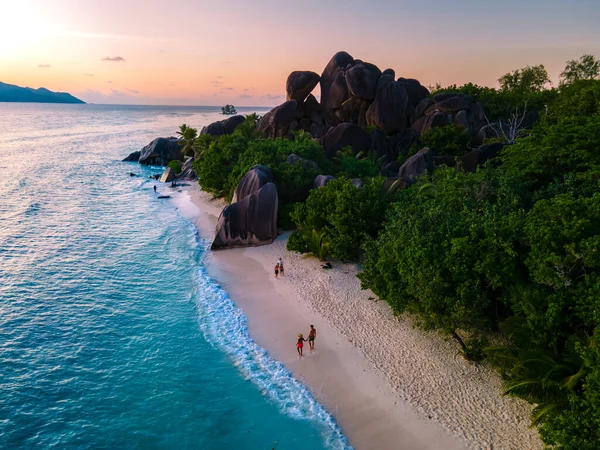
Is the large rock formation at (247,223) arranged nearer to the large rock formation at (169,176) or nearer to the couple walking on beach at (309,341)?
the couple walking on beach at (309,341)

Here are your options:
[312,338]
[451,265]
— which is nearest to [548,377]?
[451,265]

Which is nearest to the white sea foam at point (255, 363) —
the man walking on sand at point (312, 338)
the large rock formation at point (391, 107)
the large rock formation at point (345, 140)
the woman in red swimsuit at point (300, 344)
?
the woman in red swimsuit at point (300, 344)

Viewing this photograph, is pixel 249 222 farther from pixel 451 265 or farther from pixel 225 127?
pixel 225 127

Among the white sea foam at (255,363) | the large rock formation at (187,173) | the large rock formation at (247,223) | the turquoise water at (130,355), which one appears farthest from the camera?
the large rock formation at (187,173)

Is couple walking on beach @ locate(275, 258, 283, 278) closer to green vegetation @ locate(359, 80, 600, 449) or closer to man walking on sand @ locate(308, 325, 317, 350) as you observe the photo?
green vegetation @ locate(359, 80, 600, 449)

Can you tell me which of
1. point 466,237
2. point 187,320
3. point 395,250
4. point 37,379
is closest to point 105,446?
point 37,379

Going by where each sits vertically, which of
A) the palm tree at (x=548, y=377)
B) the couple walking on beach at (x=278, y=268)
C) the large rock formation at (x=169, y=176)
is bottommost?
the couple walking on beach at (x=278, y=268)

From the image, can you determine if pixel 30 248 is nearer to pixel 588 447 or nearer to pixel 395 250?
pixel 395 250
